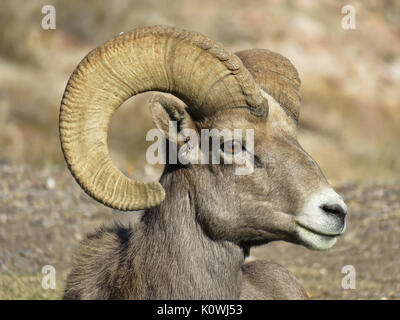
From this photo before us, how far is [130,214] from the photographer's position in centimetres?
789

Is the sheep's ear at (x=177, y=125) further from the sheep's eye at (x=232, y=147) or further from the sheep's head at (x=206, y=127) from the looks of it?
the sheep's eye at (x=232, y=147)

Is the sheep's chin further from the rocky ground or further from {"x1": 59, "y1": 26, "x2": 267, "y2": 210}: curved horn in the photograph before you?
the rocky ground

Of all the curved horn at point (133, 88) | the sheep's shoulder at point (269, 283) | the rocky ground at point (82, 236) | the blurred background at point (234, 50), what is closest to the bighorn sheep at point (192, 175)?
the curved horn at point (133, 88)

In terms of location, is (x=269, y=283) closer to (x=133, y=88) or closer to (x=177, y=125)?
(x=177, y=125)

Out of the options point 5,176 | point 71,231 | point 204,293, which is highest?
point 5,176

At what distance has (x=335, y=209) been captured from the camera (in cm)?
570

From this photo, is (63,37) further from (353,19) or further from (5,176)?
(353,19)

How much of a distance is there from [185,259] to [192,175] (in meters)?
0.69

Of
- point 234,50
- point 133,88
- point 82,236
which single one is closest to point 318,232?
point 133,88

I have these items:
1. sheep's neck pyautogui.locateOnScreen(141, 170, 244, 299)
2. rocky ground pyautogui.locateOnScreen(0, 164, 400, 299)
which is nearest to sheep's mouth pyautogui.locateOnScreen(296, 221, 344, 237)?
sheep's neck pyautogui.locateOnScreen(141, 170, 244, 299)

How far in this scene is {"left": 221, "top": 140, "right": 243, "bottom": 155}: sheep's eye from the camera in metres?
6.19

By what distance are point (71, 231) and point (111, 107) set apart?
22.9 feet

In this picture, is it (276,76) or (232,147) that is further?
(276,76)

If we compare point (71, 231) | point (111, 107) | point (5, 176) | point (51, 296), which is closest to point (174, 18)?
point (5, 176)
